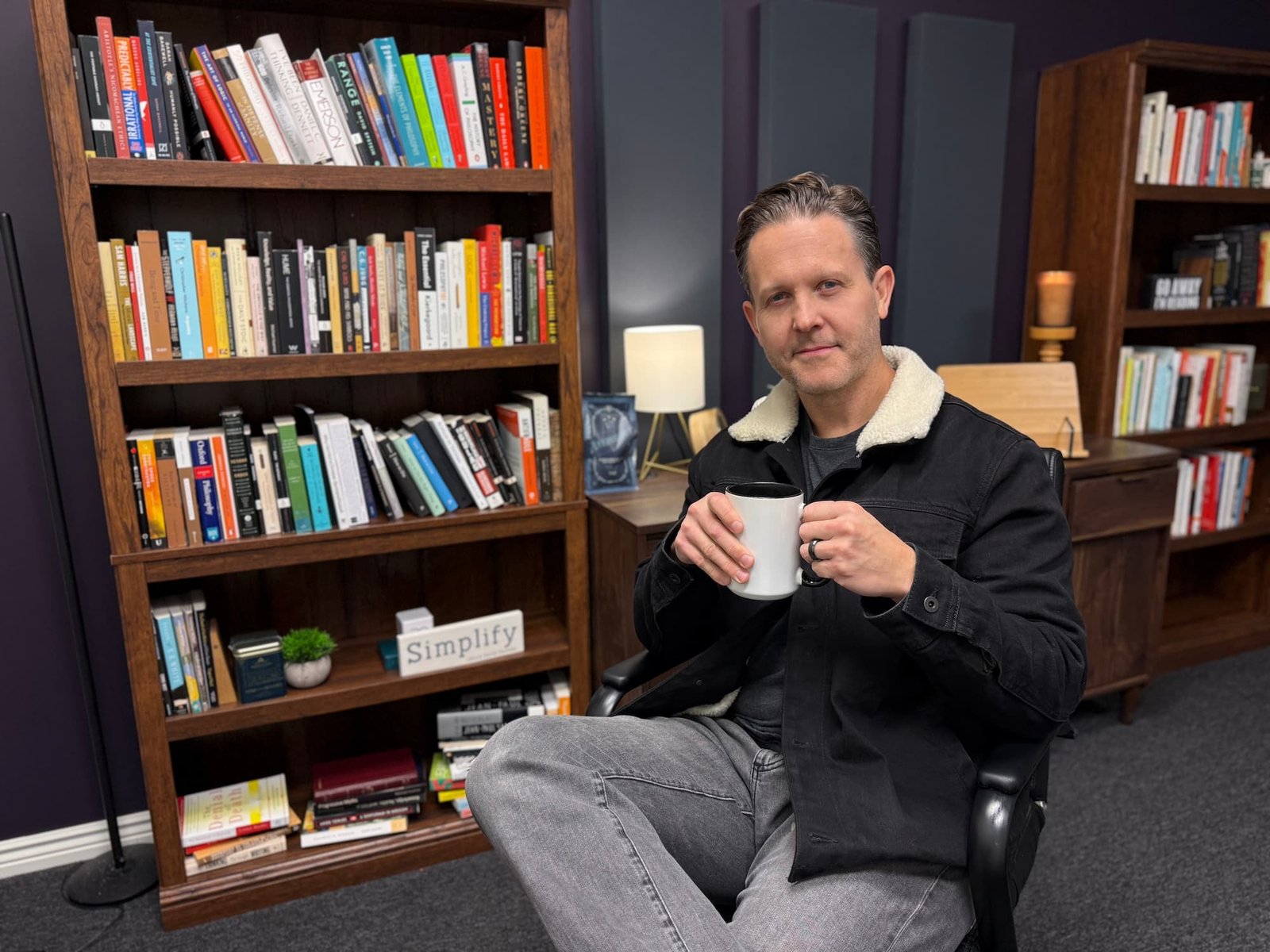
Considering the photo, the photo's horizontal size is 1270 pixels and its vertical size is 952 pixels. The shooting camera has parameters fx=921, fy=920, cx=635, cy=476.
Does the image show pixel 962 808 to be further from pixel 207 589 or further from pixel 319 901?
pixel 207 589

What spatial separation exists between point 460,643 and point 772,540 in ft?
4.21

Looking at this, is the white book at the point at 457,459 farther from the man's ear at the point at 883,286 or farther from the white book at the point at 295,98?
the man's ear at the point at 883,286

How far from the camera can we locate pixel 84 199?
1709mm

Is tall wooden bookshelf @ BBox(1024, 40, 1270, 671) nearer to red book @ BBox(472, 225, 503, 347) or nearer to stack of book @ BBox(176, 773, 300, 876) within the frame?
red book @ BBox(472, 225, 503, 347)

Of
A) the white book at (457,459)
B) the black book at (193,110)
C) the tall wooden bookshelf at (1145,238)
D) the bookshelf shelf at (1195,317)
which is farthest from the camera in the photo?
the bookshelf shelf at (1195,317)

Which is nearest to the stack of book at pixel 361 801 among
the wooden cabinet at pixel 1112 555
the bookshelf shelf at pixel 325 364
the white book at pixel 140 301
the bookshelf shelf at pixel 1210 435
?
the wooden cabinet at pixel 1112 555

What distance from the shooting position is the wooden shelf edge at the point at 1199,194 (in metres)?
2.79

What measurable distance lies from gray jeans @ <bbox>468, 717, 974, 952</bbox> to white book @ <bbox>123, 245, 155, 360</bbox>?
1.15m

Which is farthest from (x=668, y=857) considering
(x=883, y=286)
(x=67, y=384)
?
(x=67, y=384)

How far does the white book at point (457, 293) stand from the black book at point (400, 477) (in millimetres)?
267

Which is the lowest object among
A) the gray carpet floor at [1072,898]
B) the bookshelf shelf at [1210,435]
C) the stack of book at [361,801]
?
the gray carpet floor at [1072,898]

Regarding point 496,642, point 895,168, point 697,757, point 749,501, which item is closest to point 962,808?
point 697,757

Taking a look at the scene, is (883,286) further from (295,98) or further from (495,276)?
(295,98)

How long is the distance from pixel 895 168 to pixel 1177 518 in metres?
1.52
